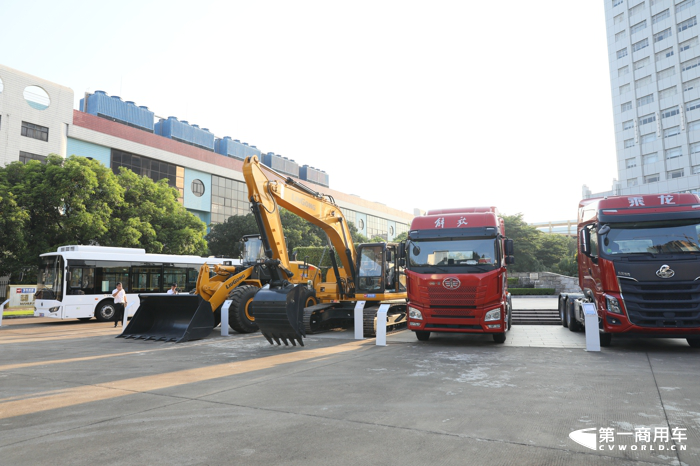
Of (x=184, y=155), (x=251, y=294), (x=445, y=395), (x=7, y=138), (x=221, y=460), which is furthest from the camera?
(x=184, y=155)

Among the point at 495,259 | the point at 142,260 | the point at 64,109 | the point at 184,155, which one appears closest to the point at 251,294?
the point at 495,259

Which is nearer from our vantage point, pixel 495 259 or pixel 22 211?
pixel 495 259

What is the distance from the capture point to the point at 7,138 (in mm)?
31625

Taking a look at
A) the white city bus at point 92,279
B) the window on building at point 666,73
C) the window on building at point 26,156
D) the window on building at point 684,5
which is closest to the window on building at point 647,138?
the window on building at point 666,73

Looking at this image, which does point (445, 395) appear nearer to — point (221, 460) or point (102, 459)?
point (221, 460)

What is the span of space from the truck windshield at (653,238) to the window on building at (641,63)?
59.5m

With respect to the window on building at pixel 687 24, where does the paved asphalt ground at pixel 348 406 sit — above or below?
below

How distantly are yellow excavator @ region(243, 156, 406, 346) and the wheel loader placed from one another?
0.77m

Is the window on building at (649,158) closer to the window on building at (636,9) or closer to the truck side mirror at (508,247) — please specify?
the window on building at (636,9)

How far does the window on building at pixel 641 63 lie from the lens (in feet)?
183

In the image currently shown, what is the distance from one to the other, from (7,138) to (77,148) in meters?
5.38

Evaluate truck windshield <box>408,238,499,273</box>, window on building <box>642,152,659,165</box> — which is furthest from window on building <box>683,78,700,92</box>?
truck windshield <box>408,238,499,273</box>

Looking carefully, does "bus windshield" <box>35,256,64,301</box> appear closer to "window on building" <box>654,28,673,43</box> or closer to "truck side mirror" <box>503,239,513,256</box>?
"truck side mirror" <box>503,239,513,256</box>

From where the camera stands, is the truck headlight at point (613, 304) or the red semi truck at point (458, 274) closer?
the truck headlight at point (613, 304)
